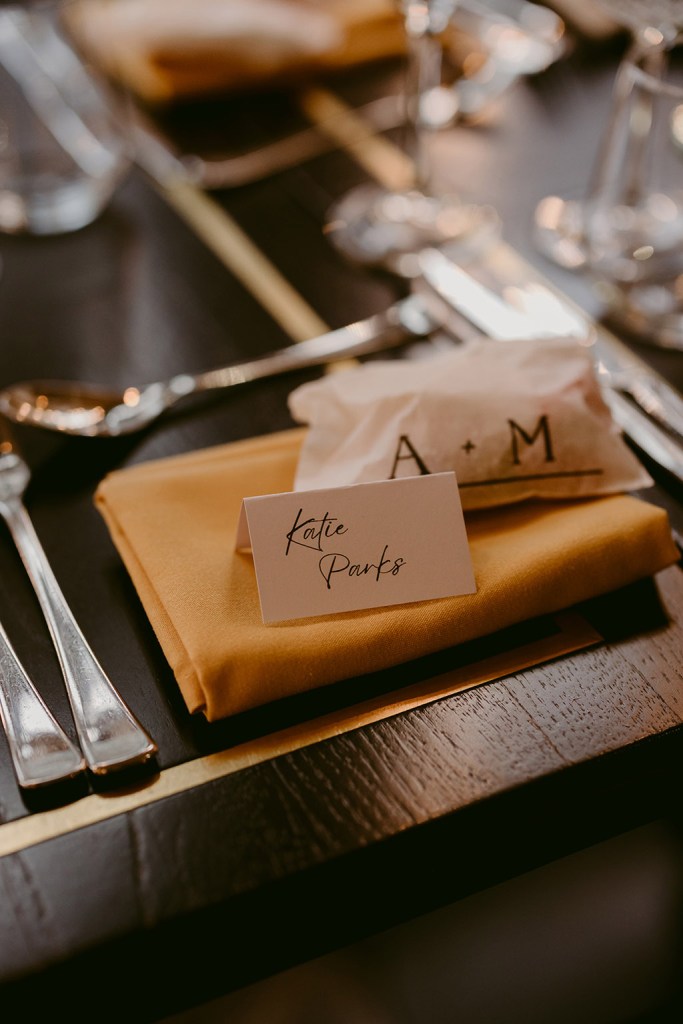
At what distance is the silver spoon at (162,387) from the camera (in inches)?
26.4

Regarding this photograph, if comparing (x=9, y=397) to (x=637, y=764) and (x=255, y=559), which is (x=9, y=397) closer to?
(x=255, y=559)

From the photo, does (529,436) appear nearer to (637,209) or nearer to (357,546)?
(357,546)

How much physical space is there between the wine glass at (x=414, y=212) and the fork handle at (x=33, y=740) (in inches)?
21.3

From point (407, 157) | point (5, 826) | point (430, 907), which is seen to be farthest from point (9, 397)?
point (407, 157)

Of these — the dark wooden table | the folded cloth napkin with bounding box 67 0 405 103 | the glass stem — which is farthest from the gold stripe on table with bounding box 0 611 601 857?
the folded cloth napkin with bounding box 67 0 405 103

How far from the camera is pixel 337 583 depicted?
492mm

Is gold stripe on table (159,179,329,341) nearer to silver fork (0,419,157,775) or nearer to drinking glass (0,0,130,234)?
drinking glass (0,0,130,234)

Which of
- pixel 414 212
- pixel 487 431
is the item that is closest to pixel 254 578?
pixel 487 431

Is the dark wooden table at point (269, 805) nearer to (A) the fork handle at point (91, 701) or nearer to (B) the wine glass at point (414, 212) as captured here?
(A) the fork handle at point (91, 701)

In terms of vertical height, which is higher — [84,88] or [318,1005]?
[84,88]

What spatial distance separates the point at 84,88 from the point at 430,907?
983 millimetres

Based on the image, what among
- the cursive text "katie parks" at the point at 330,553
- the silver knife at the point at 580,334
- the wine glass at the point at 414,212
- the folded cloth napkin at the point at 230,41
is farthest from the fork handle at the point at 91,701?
the folded cloth napkin at the point at 230,41

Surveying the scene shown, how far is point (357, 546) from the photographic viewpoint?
1.62ft

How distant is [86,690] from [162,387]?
0.30m
